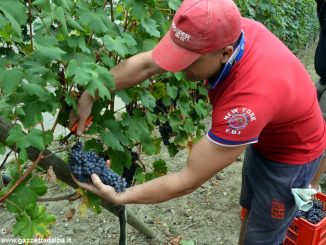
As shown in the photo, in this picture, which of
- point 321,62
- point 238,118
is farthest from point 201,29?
point 321,62

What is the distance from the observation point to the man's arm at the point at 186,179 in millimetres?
1698

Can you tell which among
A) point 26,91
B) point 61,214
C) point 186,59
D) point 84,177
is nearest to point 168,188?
point 84,177

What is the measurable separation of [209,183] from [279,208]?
1753 mm

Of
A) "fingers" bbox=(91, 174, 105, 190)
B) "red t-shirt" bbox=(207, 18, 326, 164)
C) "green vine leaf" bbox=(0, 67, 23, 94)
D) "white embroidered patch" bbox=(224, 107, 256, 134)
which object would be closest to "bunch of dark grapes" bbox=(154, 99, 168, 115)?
"red t-shirt" bbox=(207, 18, 326, 164)

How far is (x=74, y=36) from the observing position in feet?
5.52

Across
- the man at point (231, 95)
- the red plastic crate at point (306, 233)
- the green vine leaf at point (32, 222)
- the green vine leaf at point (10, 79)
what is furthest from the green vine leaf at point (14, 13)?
the red plastic crate at point (306, 233)

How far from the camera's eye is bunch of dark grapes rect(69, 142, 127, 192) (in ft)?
5.81

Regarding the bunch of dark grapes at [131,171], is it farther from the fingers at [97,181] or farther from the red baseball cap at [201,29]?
the red baseball cap at [201,29]

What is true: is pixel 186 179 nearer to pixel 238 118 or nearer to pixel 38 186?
pixel 238 118

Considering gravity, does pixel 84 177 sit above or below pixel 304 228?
above

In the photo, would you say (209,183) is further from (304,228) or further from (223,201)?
(304,228)

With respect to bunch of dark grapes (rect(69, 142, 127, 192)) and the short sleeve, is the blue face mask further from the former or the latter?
bunch of dark grapes (rect(69, 142, 127, 192))

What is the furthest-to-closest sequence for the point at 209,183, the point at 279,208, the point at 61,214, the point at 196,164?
the point at 209,183 < the point at 61,214 < the point at 279,208 < the point at 196,164

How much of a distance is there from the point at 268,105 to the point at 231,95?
152 millimetres
